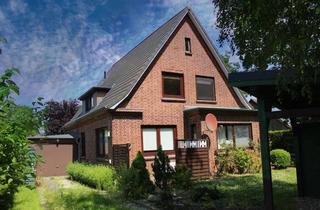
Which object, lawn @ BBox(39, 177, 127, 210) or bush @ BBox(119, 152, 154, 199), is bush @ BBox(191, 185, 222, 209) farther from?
lawn @ BBox(39, 177, 127, 210)

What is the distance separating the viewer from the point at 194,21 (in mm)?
23359

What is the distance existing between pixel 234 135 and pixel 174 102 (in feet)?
12.7

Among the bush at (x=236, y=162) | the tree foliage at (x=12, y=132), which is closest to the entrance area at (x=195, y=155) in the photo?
the bush at (x=236, y=162)

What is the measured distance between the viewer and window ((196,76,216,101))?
2330 cm

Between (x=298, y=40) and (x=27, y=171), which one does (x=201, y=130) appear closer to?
(x=27, y=171)

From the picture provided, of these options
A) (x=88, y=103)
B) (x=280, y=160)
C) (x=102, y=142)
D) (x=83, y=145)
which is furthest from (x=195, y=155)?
(x=83, y=145)

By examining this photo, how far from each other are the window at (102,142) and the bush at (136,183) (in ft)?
25.3

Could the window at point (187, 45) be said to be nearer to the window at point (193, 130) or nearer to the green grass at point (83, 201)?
the window at point (193, 130)

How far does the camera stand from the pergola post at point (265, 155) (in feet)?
31.1

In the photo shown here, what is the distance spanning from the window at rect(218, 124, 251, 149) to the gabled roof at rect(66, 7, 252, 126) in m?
2.41

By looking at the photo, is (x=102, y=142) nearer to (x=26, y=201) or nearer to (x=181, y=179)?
(x=181, y=179)

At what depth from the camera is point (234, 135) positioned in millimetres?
22797

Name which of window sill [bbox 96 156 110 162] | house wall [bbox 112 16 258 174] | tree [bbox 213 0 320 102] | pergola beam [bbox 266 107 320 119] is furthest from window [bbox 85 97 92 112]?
tree [bbox 213 0 320 102]

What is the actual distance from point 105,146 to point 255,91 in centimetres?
1376
